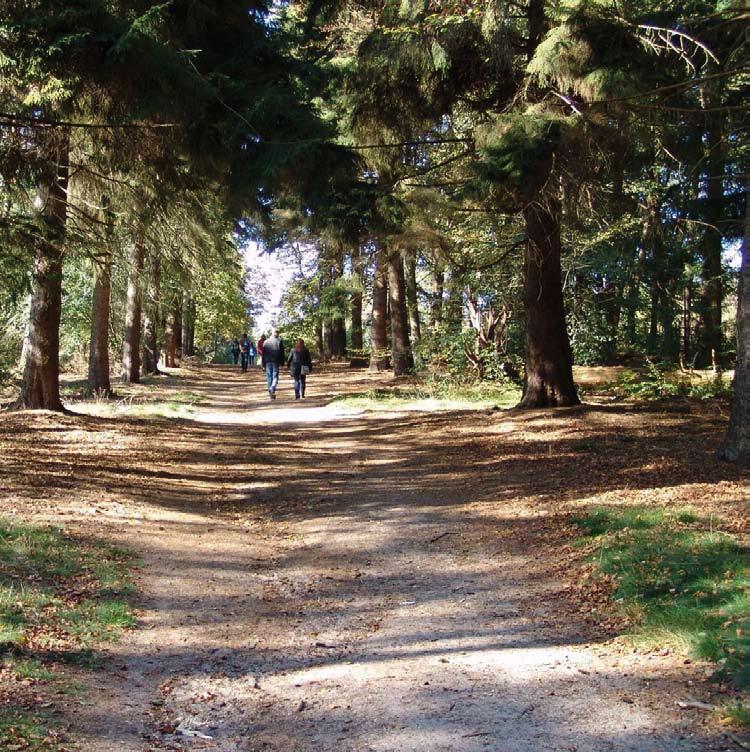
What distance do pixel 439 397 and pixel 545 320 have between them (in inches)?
209

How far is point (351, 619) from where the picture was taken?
18.7 feet

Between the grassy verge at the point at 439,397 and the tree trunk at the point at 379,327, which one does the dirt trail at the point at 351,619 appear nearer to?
the grassy verge at the point at 439,397

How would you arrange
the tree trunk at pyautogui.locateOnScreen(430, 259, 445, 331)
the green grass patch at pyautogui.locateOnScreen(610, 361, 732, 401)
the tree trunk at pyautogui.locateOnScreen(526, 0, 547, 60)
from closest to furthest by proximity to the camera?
1. the tree trunk at pyautogui.locateOnScreen(526, 0, 547, 60)
2. the green grass patch at pyautogui.locateOnScreen(610, 361, 732, 401)
3. the tree trunk at pyautogui.locateOnScreen(430, 259, 445, 331)

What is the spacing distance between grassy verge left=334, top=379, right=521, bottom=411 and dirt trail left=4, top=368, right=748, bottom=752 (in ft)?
18.1

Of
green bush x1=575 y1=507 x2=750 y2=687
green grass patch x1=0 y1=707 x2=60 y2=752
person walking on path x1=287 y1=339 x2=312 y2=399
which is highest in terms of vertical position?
person walking on path x1=287 y1=339 x2=312 y2=399

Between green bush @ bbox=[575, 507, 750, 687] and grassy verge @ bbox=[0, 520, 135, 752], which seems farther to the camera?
green bush @ bbox=[575, 507, 750, 687]

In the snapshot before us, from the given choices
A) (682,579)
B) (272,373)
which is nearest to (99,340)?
(272,373)

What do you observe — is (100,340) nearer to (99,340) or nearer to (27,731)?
(99,340)

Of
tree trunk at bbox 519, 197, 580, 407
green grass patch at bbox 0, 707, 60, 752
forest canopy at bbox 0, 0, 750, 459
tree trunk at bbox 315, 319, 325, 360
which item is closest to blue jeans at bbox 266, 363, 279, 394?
forest canopy at bbox 0, 0, 750, 459

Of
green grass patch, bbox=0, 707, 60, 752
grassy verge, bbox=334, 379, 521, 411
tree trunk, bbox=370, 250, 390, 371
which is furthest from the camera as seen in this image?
tree trunk, bbox=370, 250, 390, 371

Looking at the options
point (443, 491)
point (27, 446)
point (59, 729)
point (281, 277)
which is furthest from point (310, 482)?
point (281, 277)

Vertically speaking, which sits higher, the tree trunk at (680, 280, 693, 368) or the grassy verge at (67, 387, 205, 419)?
the tree trunk at (680, 280, 693, 368)

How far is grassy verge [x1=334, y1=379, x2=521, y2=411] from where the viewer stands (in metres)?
17.6

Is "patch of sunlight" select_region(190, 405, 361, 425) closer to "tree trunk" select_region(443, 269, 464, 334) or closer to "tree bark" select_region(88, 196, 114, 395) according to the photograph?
"tree bark" select_region(88, 196, 114, 395)
